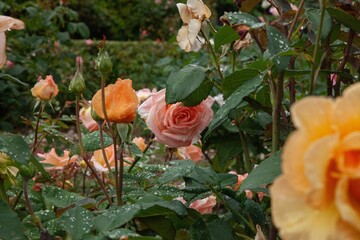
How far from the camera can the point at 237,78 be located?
0.74m

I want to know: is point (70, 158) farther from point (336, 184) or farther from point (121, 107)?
point (336, 184)

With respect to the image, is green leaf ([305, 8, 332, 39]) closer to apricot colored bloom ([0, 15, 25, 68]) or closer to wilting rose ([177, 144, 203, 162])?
apricot colored bloom ([0, 15, 25, 68])

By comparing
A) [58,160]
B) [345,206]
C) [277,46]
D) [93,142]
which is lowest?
[58,160]

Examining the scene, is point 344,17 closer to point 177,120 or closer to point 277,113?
point 277,113

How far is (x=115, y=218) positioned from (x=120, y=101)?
0.16 metres

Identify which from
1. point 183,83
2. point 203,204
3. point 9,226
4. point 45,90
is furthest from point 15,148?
point 45,90

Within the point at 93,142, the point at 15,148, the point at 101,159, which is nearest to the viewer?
the point at 15,148

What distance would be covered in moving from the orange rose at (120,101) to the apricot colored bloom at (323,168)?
1.34 feet

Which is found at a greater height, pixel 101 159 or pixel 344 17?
pixel 344 17

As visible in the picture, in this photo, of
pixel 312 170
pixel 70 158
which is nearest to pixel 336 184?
pixel 312 170

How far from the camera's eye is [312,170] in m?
0.33

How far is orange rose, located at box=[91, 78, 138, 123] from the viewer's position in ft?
2.42

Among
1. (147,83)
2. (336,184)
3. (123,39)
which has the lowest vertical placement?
(123,39)

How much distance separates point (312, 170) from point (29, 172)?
47 cm
